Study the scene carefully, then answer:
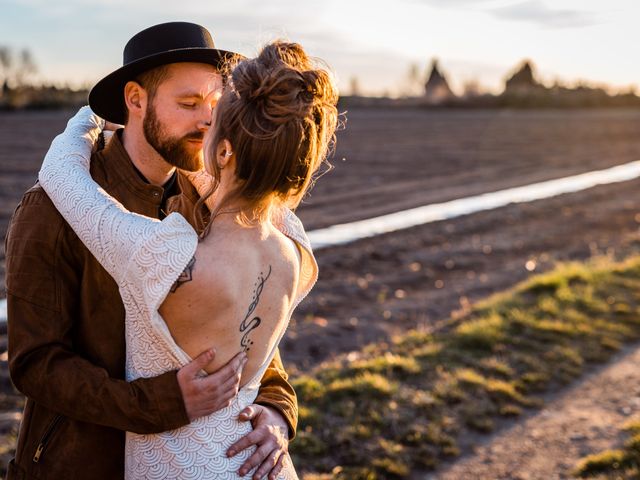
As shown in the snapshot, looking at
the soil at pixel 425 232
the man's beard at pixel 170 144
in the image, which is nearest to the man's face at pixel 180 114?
the man's beard at pixel 170 144

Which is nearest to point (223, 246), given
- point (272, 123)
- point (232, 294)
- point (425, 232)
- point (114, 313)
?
point (232, 294)

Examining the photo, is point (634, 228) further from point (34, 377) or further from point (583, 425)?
point (34, 377)

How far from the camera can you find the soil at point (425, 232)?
24.5 feet

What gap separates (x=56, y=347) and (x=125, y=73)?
0.95 metres

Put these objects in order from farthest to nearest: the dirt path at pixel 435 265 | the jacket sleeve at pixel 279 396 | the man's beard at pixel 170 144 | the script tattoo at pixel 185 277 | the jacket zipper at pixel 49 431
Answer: the dirt path at pixel 435 265 < the man's beard at pixel 170 144 < the jacket sleeve at pixel 279 396 < the jacket zipper at pixel 49 431 < the script tattoo at pixel 185 277

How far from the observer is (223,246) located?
1.92 m

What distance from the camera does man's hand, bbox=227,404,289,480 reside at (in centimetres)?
203

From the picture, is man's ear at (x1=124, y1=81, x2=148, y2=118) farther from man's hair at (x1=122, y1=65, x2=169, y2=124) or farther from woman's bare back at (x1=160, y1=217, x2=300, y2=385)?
woman's bare back at (x1=160, y1=217, x2=300, y2=385)

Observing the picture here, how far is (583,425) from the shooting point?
5215 millimetres

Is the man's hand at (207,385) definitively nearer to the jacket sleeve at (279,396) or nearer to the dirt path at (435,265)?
the jacket sleeve at (279,396)

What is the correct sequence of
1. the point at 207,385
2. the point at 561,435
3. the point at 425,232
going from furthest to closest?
the point at 425,232 < the point at 561,435 < the point at 207,385

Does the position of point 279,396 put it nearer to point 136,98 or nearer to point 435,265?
point 136,98

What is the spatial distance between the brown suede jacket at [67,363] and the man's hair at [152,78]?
1.80ft

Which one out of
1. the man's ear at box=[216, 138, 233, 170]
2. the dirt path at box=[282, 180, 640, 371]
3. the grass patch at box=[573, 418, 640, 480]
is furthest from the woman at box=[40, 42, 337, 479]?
the dirt path at box=[282, 180, 640, 371]
